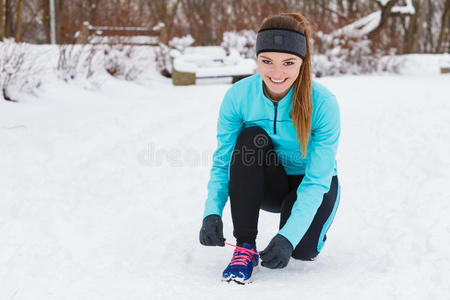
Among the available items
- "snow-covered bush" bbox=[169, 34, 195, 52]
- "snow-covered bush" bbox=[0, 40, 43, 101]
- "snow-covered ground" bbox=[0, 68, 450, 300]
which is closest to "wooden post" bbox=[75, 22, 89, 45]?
"snow-covered bush" bbox=[169, 34, 195, 52]

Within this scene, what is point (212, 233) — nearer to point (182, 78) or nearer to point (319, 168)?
point (319, 168)

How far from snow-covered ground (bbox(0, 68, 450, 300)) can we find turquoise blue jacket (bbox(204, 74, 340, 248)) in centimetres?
30

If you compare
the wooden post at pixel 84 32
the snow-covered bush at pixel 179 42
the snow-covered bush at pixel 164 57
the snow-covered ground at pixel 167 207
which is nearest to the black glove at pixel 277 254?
the snow-covered ground at pixel 167 207

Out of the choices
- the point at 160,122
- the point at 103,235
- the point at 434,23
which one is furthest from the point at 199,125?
the point at 434,23

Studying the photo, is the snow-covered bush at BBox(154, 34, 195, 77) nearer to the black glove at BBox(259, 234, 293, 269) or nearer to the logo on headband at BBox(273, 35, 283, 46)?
the logo on headband at BBox(273, 35, 283, 46)

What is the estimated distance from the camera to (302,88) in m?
2.00

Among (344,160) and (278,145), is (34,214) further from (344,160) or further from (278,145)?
(344,160)

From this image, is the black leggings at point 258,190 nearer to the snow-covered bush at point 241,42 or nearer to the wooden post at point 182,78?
the wooden post at point 182,78

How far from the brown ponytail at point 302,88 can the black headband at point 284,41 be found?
2 cm

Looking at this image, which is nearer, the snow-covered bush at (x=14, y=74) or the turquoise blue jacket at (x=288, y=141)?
the turquoise blue jacket at (x=288, y=141)

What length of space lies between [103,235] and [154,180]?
1.16 m

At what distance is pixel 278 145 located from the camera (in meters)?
2.15

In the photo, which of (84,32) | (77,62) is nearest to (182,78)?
(84,32)

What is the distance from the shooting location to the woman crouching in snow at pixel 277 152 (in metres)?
1.95
